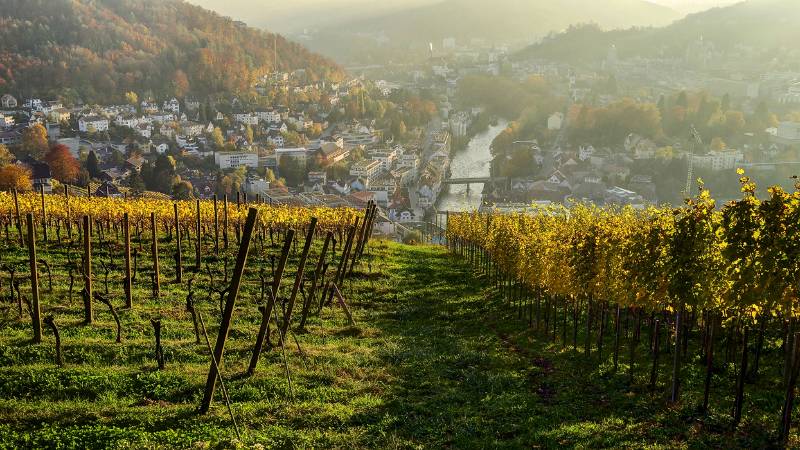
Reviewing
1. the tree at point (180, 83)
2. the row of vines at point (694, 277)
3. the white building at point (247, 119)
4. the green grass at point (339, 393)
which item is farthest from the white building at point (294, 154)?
the green grass at point (339, 393)

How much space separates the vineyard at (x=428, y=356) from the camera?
31.2 feet

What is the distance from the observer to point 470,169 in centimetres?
11938

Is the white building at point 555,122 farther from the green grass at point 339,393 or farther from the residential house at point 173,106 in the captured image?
the green grass at point 339,393

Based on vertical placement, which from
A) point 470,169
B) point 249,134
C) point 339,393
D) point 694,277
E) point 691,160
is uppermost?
point 249,134

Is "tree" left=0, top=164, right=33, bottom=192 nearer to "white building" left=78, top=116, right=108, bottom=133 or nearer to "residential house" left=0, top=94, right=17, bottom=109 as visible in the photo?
"white building" left=78, top=116, right=108, bottom=133

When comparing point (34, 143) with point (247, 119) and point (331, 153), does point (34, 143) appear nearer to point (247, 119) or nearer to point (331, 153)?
point (247, 119)

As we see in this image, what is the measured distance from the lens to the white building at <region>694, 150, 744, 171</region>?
91688 millimetres

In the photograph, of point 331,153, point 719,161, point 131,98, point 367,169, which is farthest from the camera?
point 131,98

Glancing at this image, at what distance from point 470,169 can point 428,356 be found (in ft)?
348

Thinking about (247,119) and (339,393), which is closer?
(339,393)

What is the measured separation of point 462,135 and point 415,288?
12138cm

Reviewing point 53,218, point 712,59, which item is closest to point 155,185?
point 53,218

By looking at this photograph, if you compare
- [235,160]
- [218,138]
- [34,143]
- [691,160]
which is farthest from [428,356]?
[218,138]

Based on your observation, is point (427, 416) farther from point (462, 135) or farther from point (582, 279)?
point (462, 135)
